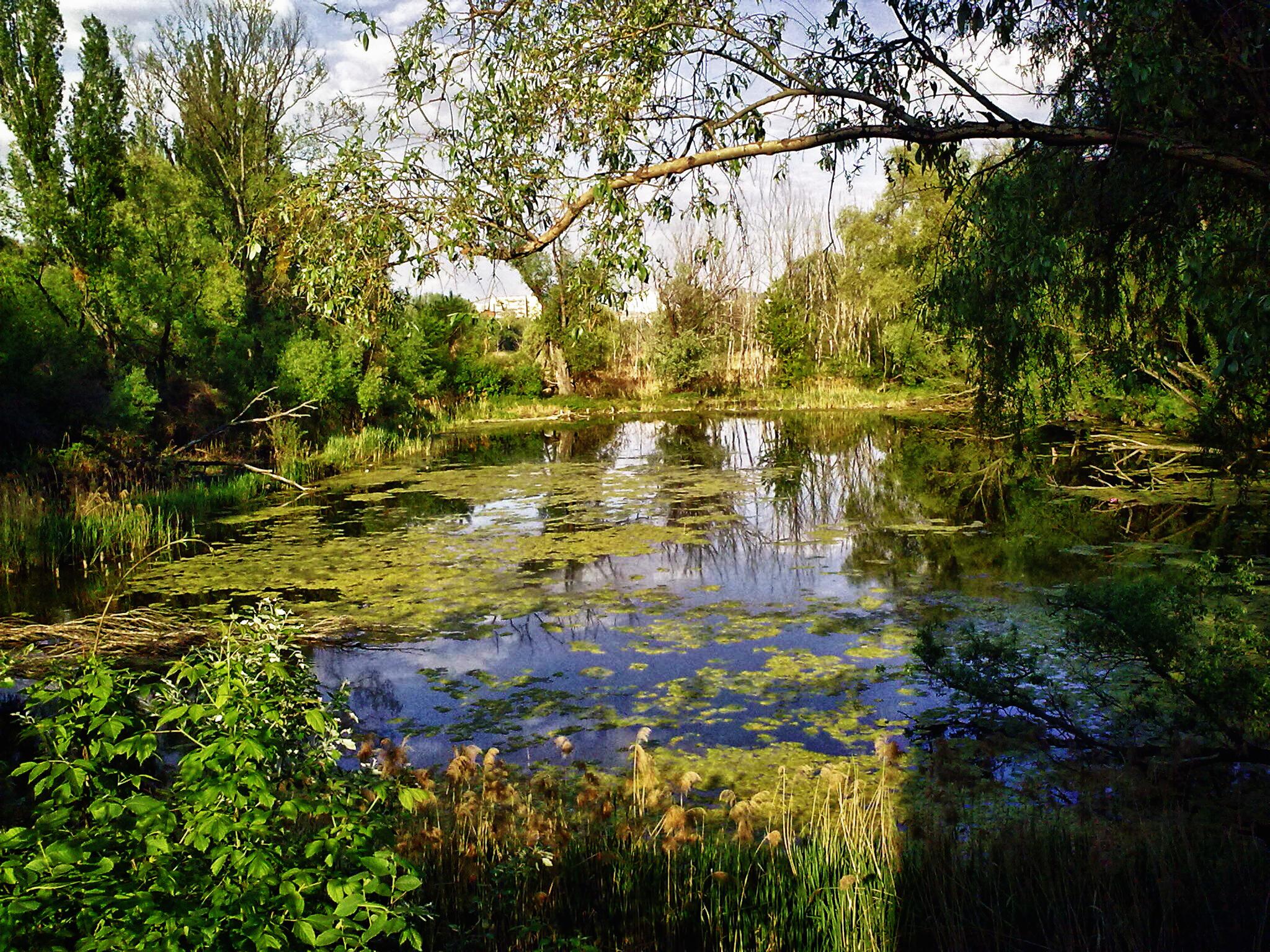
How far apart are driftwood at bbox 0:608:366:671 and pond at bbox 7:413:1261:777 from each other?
0.24m

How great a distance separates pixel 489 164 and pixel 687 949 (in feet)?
12.2

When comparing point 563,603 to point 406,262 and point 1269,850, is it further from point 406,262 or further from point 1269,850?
point 1269,850

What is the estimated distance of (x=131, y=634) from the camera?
247 inches

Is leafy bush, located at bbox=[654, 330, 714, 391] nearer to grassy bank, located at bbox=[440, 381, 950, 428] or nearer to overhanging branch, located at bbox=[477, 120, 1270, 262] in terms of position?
grassy bank, located at bbox=[440, 381, 950, 428]

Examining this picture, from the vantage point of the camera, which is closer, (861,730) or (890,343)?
(861,730)

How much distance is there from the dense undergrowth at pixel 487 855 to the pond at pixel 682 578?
0.86 m

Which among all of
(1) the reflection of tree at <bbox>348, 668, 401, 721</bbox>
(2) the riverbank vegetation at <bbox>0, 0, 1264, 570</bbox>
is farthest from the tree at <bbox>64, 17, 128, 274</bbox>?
(1) the reflection of tree at <bbox>348, 668, 401, 721</bbox>

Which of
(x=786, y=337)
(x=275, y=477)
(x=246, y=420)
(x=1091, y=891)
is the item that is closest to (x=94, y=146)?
(x=246, y=420)

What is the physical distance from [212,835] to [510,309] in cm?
3810

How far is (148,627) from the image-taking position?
23.5 ft

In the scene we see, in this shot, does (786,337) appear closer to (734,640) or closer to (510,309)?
(510,309)

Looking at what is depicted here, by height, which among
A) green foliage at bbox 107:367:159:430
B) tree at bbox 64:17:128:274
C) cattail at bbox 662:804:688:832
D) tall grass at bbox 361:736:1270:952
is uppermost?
tree at bbox 64:17:128:274

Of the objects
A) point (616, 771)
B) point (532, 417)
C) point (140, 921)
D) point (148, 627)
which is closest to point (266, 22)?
point (532, 417)

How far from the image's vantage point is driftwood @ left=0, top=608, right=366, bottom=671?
5.78 meters
